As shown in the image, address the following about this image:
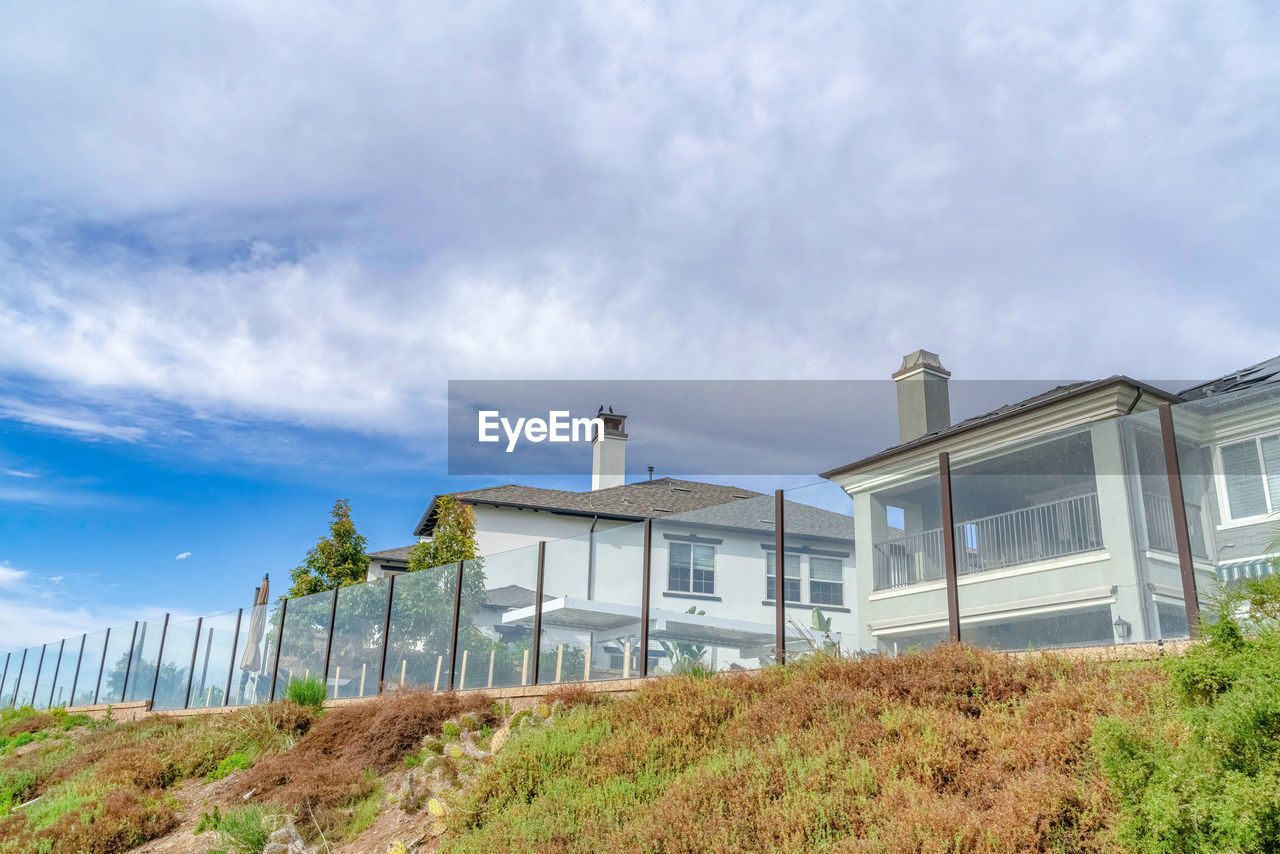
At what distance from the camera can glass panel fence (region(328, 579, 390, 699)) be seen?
17125 millimetres

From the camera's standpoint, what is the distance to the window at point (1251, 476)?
24.2ft

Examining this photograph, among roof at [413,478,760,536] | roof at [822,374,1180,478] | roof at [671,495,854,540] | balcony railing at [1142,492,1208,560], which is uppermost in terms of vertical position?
roof at [413,478,760,536]

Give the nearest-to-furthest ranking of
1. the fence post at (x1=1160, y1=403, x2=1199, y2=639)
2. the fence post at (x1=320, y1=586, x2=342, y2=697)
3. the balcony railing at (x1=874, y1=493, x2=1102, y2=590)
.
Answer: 1. the fence post at (x1=1160, y1=403, x2=1199, y2=639)
2. the balcony railing at (x1=874, y1=493, x2=1102, y2=590)
3. the fence post at (x1=320, y1=586, x2=342, y2=697)

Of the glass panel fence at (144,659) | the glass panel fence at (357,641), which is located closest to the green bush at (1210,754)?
the glass panel fence at (357,641)

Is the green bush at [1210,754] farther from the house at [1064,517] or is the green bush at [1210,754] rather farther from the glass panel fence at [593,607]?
the glass panel fence at [593,607]

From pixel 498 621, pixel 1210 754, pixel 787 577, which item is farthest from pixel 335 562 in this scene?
pixel 1210 754

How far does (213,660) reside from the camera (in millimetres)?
23891

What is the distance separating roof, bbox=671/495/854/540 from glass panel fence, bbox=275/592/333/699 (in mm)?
9916

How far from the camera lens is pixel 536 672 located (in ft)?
43.6

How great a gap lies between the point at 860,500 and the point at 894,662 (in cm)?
235

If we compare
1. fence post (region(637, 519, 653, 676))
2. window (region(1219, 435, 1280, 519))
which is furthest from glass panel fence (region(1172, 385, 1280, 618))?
fence post (region(637, 519, 653, 676))

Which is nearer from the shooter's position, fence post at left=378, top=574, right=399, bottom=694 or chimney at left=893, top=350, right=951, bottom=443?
fence post at left=378, top=574, right=399, bottom=694

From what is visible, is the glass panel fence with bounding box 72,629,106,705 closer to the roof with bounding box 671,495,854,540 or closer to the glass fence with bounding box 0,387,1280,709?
the glass fence with bounding box 0,387,1280,709

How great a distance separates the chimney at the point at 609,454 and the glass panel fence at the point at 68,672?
713 inches
